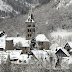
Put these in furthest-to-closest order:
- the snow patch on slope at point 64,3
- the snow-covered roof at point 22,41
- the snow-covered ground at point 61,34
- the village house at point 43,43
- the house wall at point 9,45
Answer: the snow patch on slope at point 64,3 < the snow-covered ground at point 61,34 < the village house at point 43,43 < the snow-covered roof at point 22,41 < the house wall at point 9,45

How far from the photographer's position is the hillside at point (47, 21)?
3425 inches

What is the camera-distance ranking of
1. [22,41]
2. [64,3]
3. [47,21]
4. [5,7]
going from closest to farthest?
[22,41], [47,21], [64,3], [5,7]

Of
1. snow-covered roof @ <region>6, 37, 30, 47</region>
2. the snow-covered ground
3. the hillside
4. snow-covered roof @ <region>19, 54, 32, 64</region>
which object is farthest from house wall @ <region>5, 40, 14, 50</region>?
the hillside

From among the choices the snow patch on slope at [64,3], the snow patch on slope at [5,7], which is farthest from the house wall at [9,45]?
the snow patch on slope at [5,7]

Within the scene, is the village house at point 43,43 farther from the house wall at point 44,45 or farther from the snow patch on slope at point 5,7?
the snow patch on slope at point 5,7

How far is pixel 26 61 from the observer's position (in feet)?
157

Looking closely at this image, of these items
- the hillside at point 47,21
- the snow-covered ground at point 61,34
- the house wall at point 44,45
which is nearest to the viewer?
the house wall at point 44,45

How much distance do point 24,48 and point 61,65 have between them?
19143 mm

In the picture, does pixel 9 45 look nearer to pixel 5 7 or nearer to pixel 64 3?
pixel 64 3

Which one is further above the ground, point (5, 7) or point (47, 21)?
point (5, 7)

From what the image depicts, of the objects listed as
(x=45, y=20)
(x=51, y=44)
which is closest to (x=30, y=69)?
(x=51, y=44)

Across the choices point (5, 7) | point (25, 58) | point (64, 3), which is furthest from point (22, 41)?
point (5, 7)

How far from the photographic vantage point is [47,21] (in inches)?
3691

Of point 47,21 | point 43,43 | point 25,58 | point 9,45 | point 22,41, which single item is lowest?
point 25,58
